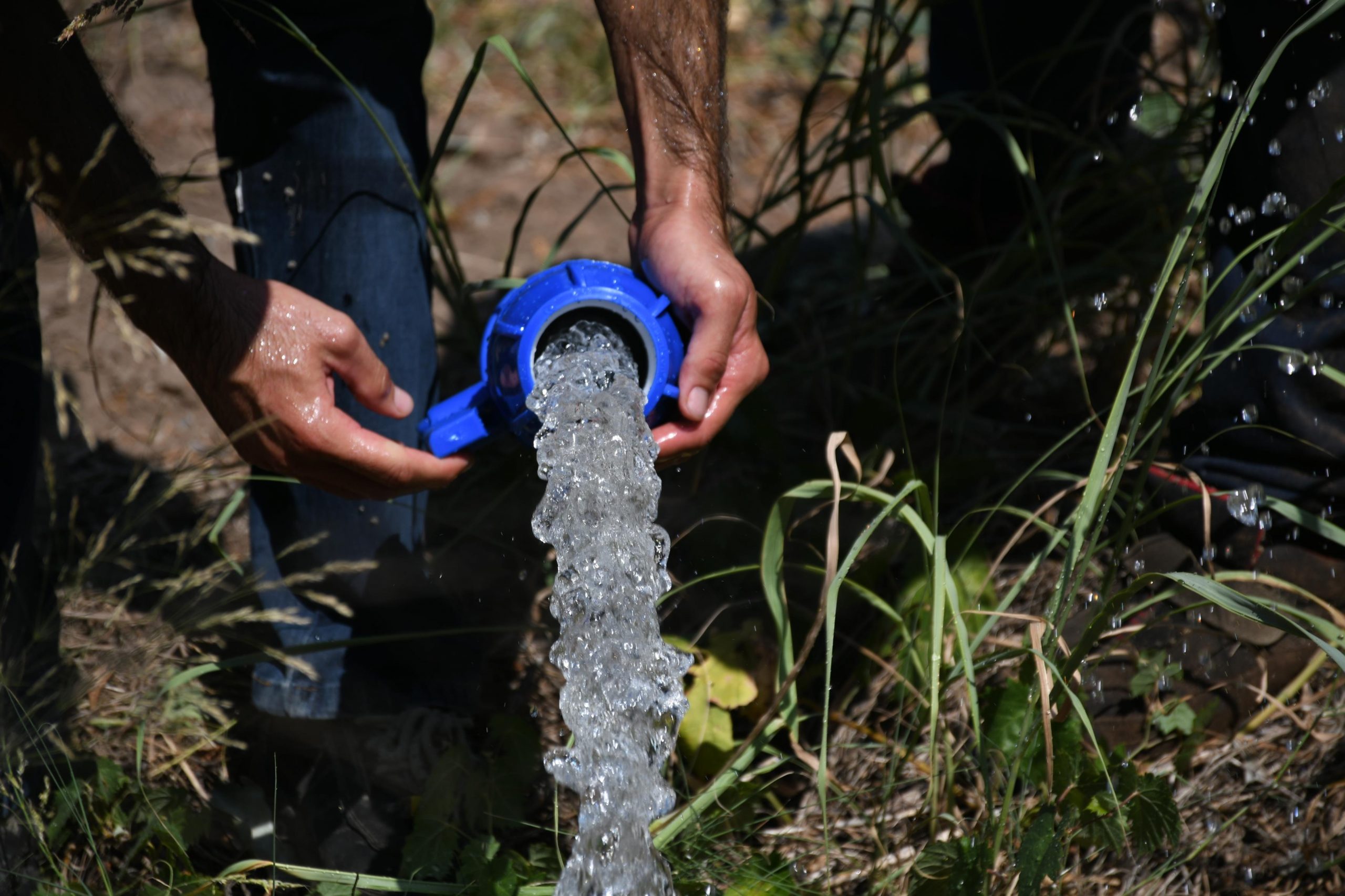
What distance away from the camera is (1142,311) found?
1.67 meters

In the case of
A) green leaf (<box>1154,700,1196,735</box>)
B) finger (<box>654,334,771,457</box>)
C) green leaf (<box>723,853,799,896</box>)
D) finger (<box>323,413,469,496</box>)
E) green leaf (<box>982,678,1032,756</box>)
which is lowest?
green leaf (<box>723,853,799,896</box>)

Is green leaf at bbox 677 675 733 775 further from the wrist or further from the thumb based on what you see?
the wrist

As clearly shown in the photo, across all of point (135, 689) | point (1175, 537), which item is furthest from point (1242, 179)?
point (135, 689)

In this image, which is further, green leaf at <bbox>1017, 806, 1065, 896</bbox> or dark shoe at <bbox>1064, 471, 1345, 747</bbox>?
dark shoe at <bbox>1064, 471, 1345, 747</bbox>

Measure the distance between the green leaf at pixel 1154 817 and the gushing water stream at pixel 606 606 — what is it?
0.49m

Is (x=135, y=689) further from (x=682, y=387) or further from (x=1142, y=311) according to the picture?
(x=1142, y=311)

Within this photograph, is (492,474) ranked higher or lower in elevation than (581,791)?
higher

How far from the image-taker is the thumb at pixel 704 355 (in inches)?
45.6

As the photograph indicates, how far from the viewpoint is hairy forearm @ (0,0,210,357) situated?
104cm

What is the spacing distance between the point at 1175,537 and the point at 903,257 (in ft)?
2.71

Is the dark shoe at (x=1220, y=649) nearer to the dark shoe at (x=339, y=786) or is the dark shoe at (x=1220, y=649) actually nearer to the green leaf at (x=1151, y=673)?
the green leaf at (x=1151, y=673)

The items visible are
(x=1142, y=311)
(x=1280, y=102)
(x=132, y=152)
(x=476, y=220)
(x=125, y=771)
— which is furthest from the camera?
(x=476, y=220)

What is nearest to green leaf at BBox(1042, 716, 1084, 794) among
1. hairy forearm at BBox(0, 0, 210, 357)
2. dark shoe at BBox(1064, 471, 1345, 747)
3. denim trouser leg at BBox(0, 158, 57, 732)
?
dark shoe at BBox(1064, 471, 1345, 747)

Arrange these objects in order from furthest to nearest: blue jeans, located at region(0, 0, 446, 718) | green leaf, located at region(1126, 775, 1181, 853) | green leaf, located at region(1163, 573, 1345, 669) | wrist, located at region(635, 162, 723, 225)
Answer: blue jeans, located at region(0, 0, 446, 718)
wrist, located at region(635, 162, 723, 225)
green leaf, located at region(1126, 775, 1181, 853)
green leaf, located at region(1163, 573, 1345, 669)
